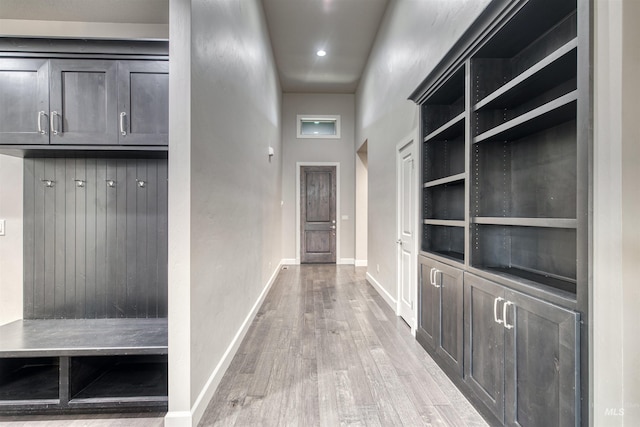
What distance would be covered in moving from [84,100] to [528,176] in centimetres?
270

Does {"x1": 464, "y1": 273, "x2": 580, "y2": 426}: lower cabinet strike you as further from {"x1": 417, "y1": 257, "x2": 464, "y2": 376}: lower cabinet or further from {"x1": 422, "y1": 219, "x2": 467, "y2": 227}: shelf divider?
{"x1": 422, "y1": 219, "x2": 467, "y2": 227}: shelf divider

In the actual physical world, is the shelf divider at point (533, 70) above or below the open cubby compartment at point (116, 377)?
above

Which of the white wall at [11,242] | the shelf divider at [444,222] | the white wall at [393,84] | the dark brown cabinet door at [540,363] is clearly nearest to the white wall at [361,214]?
the white wall at [393,84]

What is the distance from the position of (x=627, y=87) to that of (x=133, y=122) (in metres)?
2.33

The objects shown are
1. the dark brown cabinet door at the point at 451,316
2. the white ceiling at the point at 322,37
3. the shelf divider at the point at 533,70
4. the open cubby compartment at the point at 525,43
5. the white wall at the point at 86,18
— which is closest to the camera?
the shelf divider at the point at 533,70

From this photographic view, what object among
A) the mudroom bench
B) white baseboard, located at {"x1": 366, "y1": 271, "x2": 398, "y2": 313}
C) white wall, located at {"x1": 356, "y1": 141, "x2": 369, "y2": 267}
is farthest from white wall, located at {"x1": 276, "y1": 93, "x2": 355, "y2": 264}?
the mudroom bench

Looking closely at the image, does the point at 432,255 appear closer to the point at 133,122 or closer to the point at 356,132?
the point at 133,122

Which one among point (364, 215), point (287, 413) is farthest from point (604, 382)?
point (364, 215)

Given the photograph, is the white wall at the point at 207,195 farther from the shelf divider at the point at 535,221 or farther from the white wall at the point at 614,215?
the white wall at the point at 614,215

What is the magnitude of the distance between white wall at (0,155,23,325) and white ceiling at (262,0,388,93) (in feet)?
11.2

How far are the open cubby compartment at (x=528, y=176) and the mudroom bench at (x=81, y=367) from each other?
2142mm

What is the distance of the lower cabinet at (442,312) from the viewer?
195cm

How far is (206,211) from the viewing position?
72.2 inches

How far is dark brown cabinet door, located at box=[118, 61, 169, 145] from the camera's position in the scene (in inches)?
69.2
